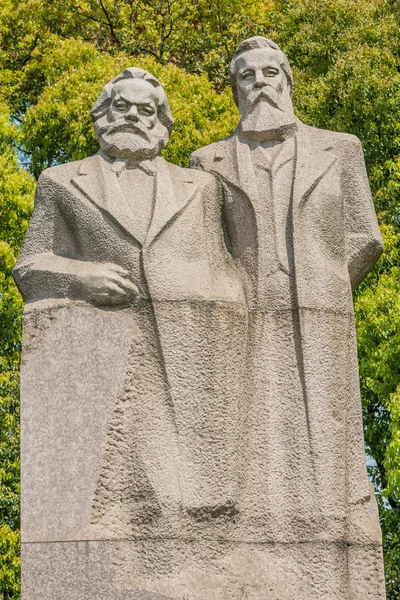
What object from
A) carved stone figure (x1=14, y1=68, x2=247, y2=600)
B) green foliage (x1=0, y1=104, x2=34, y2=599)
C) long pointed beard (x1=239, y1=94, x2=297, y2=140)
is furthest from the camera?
green foliage (x1=0, y1=104, x2=34, y2=599)

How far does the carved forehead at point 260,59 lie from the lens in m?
8.14

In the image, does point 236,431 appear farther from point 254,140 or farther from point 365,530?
point 254,140

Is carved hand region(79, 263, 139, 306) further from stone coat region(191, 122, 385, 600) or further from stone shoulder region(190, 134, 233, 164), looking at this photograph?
stone shoulder region(190, 134, 233, 164)

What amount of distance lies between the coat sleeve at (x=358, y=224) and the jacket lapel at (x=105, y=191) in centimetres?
137

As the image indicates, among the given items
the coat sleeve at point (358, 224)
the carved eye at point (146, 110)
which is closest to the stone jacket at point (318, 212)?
the coat sleeve at point (358, 224)

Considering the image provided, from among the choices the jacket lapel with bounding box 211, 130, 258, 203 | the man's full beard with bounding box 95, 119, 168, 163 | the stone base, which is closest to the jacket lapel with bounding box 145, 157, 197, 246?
the man's full beard with bounding box 95, 119, 168, 163

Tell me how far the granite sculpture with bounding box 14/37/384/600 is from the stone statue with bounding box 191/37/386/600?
0.5 inches

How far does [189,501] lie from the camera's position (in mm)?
7219

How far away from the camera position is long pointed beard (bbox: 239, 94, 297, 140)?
802cm

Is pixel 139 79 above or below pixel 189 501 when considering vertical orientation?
above

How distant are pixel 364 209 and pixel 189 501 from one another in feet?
7.08

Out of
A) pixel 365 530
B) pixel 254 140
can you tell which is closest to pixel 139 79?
pixel 254 140

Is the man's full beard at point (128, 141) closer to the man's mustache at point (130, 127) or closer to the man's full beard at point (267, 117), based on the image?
the man's mustache at point (130, 127)

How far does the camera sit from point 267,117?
8.04 m
